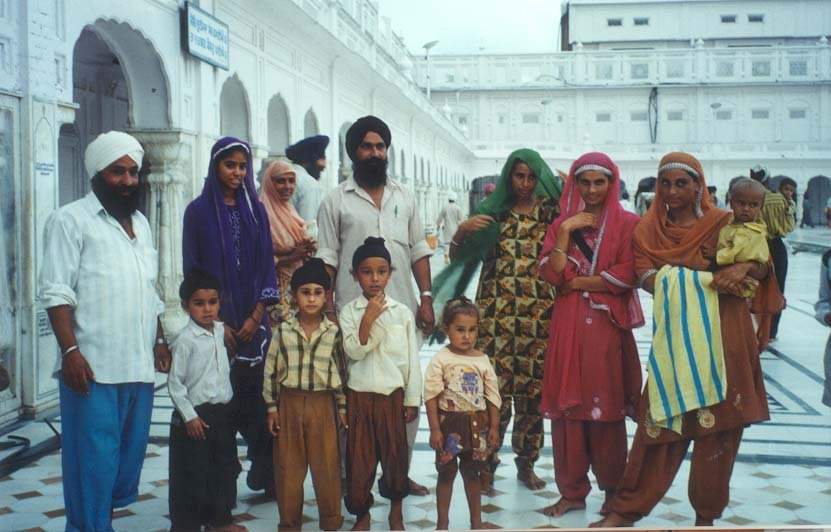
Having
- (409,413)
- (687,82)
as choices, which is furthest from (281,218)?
(687,82)

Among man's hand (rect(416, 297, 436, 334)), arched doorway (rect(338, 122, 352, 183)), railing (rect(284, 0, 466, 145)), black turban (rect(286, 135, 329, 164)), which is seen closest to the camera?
man's hand (rect(416, 297, 436, 334))

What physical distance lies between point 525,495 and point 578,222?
90 centimetres

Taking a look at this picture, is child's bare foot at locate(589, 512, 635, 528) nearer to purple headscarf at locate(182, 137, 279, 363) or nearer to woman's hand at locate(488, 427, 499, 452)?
woman's hand at locate(488, 427, 499, 452)

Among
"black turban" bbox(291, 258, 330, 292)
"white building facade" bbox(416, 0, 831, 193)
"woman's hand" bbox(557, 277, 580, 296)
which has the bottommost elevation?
"woman's hand" bbox(557, 277, 580, 296)

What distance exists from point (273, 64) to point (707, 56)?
3.13 meters

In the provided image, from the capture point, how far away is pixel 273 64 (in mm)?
5957

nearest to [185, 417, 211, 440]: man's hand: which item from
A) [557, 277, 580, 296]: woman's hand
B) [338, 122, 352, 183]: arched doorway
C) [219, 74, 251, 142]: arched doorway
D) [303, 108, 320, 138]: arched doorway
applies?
[557, 277, 580, 296]: woman's hand

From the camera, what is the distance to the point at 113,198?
2188mm

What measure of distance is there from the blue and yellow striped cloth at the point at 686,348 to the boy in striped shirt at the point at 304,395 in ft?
2.90

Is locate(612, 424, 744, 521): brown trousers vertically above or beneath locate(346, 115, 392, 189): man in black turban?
beneath

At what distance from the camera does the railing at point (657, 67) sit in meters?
3.66

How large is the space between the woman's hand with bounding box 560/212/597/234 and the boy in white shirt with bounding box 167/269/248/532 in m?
1.00

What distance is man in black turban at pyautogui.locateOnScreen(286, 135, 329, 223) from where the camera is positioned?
11.4 ft

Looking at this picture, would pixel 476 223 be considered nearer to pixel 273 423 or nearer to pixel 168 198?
pixel 273 423
